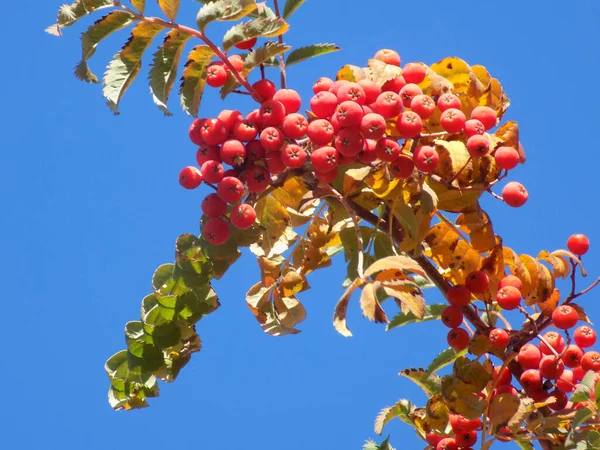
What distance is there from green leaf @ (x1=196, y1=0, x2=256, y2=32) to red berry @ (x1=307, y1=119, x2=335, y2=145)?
408 mm

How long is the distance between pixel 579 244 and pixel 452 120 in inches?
31.9

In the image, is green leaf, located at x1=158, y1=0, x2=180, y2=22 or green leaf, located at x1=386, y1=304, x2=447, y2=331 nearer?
green leaf, located at x1=158, y1=0, x2=180, y2=22

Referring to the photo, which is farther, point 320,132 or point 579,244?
point 579,244

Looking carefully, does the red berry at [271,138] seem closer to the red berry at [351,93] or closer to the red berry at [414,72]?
the red berry at [351,93]

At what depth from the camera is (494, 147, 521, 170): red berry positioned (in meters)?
2.74

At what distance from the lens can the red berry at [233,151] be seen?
265cm

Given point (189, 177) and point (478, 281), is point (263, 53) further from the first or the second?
point (478, 281)

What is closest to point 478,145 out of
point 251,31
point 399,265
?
point 399,265

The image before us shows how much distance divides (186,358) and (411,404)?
0.89 metres

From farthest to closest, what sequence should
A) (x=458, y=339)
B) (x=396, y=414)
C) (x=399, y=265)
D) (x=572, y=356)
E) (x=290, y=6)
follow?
(x=396, y=414), (x=572, y=356), (x=458, y=339), (x=290, y=6), (x=399, y=265)

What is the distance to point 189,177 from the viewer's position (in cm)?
273

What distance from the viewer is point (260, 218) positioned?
307cm

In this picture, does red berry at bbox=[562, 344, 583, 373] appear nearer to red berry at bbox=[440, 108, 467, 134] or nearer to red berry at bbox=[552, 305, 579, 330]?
red berry at bbox=[552, 305, 579, 330]

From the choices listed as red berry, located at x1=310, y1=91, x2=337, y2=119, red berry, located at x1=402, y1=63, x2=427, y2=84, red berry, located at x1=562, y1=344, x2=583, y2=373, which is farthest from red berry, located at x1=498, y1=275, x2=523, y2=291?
red berry, located at x1=310, y1=91, x2=337, y2=119
